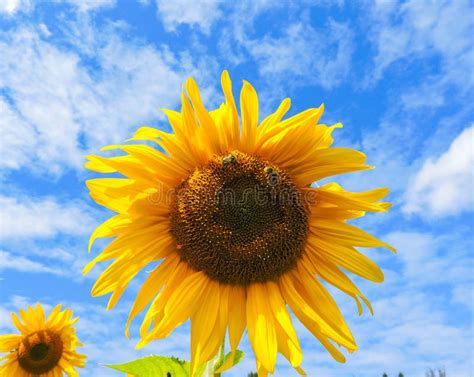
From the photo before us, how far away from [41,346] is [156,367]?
284 inches

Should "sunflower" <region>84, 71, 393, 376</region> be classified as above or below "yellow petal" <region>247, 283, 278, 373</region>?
above

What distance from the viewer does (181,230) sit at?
4.37 metres

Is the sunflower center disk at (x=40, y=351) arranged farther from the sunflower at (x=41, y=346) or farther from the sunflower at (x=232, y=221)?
the sunflower at (x=232, y=221)

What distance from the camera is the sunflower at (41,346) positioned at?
1012cm

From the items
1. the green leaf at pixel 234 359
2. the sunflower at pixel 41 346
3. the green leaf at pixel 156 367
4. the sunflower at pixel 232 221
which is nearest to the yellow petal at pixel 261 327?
the sunflower at pixel 232 221

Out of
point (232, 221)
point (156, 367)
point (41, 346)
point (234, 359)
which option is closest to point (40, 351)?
point (41, 346)

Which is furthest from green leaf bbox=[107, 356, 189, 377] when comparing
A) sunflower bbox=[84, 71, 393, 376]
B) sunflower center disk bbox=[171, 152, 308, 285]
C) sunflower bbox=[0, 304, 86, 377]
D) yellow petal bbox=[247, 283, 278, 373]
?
sunflower bbox=[0, 304, 86, 377]

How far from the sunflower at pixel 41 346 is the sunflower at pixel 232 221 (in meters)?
6.53

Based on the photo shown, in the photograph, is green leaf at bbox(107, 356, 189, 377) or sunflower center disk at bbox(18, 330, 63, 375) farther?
sunflower center disk at bbox(18, 330, 63, 375)

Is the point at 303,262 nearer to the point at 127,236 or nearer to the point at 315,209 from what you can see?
the point at 315,209

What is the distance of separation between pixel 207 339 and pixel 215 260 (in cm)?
62

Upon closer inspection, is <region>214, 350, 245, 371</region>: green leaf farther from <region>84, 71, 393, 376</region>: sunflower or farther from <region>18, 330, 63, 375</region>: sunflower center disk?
<region>18, 330, 63, 375</region>: sunflower center disk

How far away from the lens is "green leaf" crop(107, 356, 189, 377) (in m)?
3.94

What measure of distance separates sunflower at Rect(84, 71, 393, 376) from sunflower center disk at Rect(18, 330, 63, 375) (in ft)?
21.9
